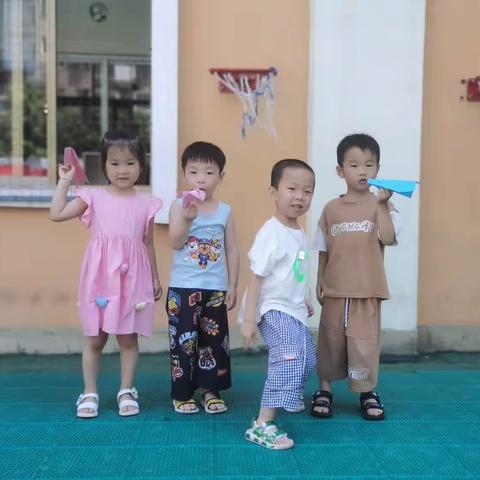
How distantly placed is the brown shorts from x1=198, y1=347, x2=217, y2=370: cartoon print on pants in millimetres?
655

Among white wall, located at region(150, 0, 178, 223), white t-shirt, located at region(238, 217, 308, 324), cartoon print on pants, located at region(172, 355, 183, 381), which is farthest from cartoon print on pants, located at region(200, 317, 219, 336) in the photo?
white wall, located at region(150, 0, 178, 223)

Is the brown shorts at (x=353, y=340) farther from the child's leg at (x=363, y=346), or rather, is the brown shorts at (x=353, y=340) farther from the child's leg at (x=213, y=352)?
the child's leg at (x=213, y=352)

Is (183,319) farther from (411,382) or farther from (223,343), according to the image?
(411,382)

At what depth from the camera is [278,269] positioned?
336 cm

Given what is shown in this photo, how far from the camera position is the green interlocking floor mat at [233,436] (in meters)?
2.99

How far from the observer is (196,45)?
16.4 feet

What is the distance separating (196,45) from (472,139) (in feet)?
7.49

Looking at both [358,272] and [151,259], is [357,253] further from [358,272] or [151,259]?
[151,259]

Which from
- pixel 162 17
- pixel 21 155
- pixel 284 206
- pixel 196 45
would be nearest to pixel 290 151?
pixel 196 45

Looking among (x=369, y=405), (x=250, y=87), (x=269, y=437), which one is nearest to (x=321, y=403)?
(x=369, y=405)

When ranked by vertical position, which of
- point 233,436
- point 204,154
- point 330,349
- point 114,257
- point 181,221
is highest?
point 204,154

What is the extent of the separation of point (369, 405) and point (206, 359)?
3.13 ft

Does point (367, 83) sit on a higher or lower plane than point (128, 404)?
higher

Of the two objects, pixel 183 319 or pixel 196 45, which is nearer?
pixel 183 319
